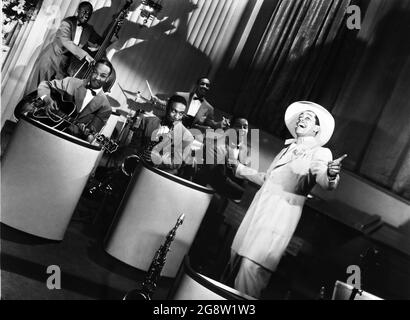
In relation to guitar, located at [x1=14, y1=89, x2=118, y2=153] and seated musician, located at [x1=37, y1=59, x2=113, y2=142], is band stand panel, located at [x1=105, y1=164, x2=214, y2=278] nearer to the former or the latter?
guitar, located at [x1=14, y1=89, x2=118, y2=153]

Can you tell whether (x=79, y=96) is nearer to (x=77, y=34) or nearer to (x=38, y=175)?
(x=38, y=175)

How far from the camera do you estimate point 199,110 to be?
193 inches

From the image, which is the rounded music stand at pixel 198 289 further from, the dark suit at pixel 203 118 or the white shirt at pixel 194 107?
the white shirt at pixel 194 107

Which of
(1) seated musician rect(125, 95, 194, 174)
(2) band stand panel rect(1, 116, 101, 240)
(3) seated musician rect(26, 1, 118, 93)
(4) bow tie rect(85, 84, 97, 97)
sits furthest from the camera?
(3) seated musician rect(26, 1, 118, 93)

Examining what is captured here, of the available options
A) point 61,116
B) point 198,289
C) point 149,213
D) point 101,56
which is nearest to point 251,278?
point 149,213

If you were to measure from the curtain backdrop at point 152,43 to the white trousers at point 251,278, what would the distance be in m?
3.21

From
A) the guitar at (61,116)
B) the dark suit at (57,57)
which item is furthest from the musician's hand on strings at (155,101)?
the guitar at (61,116)

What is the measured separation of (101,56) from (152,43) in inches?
60.7

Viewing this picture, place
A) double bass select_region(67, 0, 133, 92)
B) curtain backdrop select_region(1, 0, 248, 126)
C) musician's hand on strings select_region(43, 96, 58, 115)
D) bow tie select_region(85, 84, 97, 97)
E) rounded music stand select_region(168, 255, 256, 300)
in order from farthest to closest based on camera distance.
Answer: curtain backdrop select_region(1, 0, 248, 126) → double bass select_region(67, 0, 133, 92) → bow tie select_region(85, 84, 97, 97) → musician's hand on strings select_region(43, 96, 58, 115) → rounded music stand select_region(168, 255, 256, 300)

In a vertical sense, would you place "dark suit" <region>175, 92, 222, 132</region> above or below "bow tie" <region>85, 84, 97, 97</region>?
above

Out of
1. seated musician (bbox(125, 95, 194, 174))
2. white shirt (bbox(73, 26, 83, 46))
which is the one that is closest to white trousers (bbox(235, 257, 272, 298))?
seated musician (bbox(125, 95, 194, 174))

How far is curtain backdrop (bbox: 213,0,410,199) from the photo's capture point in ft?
15.8
